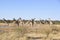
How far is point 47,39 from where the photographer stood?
17.9 metres

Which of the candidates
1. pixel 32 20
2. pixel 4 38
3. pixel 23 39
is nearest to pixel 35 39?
pixel 23 39

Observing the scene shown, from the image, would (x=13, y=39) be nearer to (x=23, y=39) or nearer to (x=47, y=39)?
(x=23, y=39)

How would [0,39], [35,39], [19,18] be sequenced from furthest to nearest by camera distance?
[19,18] < [35,39] < [0,39]

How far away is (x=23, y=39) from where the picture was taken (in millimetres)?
18047

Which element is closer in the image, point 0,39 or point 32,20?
point 0,39

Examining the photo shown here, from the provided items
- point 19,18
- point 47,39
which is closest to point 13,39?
point 47,39

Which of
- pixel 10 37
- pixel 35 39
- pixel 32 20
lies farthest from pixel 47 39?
pixel 32 20

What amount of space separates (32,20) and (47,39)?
29.0m

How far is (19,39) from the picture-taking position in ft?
57.9

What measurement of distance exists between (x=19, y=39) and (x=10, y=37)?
77 cm

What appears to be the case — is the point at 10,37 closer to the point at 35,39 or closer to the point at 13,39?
the point at 13,39

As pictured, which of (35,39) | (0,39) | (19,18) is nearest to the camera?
(0,39)

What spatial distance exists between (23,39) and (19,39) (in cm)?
51

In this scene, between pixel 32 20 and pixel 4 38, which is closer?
pixel 4 38
